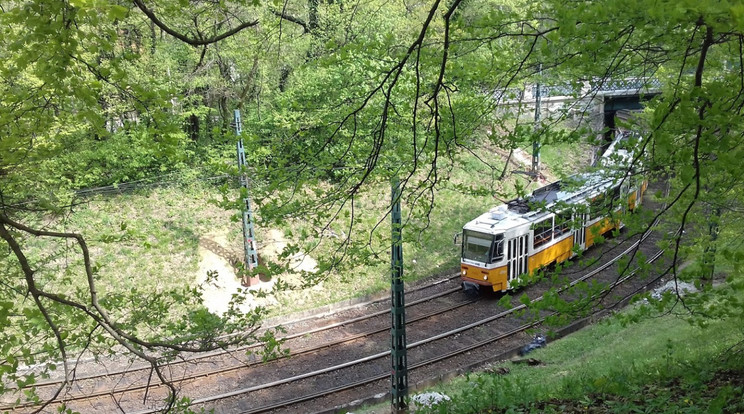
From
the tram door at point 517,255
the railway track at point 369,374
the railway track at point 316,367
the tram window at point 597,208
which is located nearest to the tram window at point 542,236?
the tram door at point 517,255

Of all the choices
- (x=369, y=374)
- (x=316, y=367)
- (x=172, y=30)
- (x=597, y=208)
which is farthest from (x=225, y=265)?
(x=597, y=208)

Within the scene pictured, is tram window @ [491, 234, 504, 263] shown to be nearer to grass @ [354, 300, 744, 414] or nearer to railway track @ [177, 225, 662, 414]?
railway track @ [177, 225, 662, 414]

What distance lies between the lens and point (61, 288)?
15844 millimetres

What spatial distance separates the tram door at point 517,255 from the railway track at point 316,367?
1.20 meters

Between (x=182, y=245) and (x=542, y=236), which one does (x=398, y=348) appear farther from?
(x=182, y=245)

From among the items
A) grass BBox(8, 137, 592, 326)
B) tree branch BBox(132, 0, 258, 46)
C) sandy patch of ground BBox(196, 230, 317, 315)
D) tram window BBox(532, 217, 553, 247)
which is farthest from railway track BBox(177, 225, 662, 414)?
tree branch BBox(132, 0, 258, 46)

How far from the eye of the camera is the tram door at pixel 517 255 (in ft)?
52.4

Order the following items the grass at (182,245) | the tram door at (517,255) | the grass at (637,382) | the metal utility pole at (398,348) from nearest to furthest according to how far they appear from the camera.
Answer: the grass at (637,382) → the metal utility pole at (398,348) → the tram door at (517,255) → the grass at (182,245)

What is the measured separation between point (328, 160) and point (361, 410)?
758cm

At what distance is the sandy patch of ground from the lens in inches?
666

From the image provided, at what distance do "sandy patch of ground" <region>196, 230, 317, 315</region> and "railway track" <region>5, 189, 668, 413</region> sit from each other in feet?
6.99

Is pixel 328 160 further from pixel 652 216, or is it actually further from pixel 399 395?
pixel 399 395

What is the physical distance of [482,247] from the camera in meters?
15.9

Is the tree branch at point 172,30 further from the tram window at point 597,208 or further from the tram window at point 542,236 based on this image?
the tram window at point 542,236
